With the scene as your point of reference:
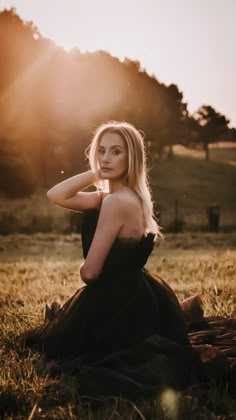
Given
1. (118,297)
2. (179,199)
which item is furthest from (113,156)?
(179,199)

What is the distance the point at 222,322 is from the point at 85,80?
133ft

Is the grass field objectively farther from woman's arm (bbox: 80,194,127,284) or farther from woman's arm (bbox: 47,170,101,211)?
woman's arm (bbox: 47,170,101,211)

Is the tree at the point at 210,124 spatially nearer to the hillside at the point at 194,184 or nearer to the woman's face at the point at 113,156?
the hillside at the point at 194,184

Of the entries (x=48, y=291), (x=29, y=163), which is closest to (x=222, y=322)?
(x=48, y=291)

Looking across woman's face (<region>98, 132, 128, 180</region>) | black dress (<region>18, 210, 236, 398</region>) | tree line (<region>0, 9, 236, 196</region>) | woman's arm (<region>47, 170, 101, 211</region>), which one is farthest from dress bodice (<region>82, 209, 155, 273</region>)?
tree line (<region>0, 9, 236, 196</region>)

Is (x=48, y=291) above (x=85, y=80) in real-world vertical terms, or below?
below

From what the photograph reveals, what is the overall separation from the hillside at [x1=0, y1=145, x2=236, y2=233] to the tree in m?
3.51

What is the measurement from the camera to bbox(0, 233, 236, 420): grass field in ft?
10.9

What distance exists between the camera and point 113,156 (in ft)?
14.3

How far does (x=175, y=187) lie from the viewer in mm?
50625

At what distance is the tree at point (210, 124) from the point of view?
7638 cm

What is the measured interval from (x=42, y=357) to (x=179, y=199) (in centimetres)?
4054

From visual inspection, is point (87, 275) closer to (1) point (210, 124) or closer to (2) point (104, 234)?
(2) point (104, 234)

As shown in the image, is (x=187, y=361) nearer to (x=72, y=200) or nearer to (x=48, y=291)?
(x=72, y=200)
